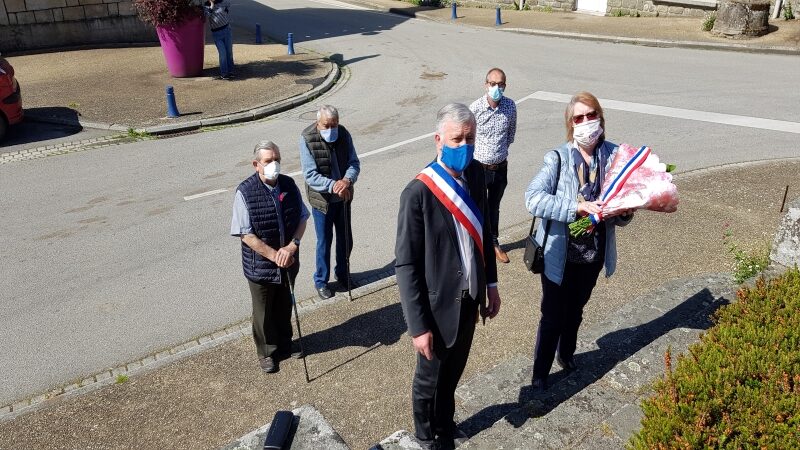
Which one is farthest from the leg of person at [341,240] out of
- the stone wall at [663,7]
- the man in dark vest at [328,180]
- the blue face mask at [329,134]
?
the stone wall at [663,7]

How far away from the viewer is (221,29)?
15344 millimetres

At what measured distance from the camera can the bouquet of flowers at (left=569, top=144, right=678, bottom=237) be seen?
4.11m

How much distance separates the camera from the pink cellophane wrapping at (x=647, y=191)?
4.10 m

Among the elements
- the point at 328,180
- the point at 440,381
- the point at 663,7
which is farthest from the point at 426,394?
the point at 663,7

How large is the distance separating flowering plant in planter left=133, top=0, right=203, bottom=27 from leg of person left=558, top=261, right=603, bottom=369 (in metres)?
12.6

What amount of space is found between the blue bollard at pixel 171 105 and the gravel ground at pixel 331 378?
8052 millimetres

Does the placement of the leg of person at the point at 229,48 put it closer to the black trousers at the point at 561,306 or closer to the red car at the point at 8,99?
the red car at the point at 8,99

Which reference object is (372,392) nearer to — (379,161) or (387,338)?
(387,338)

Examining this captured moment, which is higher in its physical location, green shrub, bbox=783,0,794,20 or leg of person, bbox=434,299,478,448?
green shrub, bbox=783,0,794,20

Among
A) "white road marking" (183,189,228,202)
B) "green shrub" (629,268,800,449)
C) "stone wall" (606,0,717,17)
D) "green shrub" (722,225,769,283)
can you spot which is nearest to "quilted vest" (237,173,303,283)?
"green shrub" (629,268,800,449)

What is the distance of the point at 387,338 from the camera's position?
598 cm

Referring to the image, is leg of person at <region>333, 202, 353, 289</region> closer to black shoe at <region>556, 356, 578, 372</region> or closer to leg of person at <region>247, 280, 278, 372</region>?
leg of person at <region>247, 280, 278, 372</region>

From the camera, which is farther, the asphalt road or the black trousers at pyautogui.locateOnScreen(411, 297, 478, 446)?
the asphalt road

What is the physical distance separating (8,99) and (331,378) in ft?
32.1
